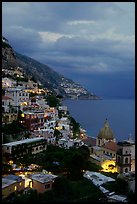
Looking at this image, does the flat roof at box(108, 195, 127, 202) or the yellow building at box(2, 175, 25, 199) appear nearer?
the flat roof at box(108, 195, 127, 202)

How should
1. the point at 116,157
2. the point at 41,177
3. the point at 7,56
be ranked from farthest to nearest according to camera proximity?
→ the point at 7,56
the point at 116,157
the point at 41,177

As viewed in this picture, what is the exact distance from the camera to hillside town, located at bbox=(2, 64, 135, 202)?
6176 mm

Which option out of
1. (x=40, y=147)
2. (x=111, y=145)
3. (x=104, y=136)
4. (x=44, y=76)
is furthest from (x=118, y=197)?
(x=44, y=76)

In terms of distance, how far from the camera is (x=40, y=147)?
28.3ft

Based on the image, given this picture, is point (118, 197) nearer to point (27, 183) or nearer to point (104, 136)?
point (27, 183)

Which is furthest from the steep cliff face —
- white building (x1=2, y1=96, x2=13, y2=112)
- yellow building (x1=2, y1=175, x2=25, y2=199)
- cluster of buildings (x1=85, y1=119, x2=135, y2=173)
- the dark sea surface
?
yellow building (x1=2, y1=175, x2=25, y2=199)

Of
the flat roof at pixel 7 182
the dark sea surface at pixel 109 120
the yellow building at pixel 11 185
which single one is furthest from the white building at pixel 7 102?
the flat roof at pixel 7 182

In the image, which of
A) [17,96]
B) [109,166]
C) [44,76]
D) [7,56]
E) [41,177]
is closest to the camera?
[41,177]

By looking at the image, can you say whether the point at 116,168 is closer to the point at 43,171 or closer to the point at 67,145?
the point at 67,145

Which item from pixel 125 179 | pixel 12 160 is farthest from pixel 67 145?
pixel 125 179

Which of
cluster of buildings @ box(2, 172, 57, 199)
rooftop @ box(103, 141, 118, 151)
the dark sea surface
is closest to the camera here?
cluster of buildings @ box(2, 172, 57, 199)

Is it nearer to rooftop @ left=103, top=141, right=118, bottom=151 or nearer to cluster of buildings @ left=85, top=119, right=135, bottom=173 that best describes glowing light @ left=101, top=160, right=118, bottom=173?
cluster of buildings @ left=85, top=119, right=135, bottom=173

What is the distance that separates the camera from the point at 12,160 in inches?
304

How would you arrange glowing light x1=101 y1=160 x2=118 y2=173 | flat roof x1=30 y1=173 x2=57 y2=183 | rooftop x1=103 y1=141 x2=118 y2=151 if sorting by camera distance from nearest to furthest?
flat roof x1=30 y1=173 x2=57 y2=183 → glowing light x1=101 y1=160 x2=118 y2=173 → rooftop x1=103 y1=141 x2=118 y2=151
